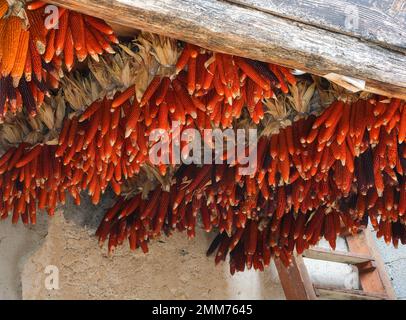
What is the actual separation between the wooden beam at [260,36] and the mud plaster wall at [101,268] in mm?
1807

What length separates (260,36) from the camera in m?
3.22

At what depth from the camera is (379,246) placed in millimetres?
6078

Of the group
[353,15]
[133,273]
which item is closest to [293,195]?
[353,15]

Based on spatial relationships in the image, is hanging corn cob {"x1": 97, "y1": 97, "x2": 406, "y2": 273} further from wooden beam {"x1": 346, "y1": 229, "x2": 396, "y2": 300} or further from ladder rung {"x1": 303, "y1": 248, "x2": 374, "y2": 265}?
wooden beam {"x1": 346, "y1": 229, "x2": 396, "y2": 300}

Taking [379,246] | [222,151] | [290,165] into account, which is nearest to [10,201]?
[222,151]

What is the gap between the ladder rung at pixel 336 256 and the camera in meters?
5.34

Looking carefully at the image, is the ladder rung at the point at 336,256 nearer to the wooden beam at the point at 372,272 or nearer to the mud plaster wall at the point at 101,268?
the wooden beam at the point at 372,272

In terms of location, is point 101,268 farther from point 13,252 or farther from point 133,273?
point 13,252

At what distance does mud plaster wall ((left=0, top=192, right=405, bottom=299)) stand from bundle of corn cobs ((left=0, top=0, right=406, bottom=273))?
8.3 inches

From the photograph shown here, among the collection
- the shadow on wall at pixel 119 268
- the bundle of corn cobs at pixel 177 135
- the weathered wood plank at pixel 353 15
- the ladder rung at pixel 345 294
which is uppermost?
the weathered wood plank at pixel 353 15

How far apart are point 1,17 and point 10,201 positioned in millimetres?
1188

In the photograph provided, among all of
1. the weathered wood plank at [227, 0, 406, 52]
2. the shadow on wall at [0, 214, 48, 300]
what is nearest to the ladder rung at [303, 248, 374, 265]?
the shadow on wall at [0, 214, 48, 300]

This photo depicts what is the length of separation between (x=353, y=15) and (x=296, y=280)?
2174 millimetres

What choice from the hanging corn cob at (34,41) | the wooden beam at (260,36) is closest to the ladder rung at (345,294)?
the wooden beam at (260,36)
